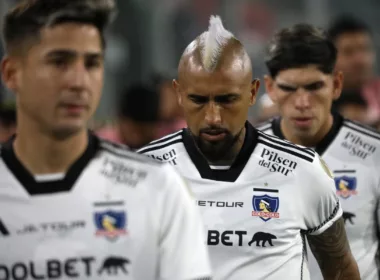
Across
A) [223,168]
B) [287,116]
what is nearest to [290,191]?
[223,168]

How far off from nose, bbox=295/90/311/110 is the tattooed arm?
30.4 inches

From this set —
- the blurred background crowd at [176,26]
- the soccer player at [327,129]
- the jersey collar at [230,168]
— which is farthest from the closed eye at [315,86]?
the blurred background crowd at [176,26]

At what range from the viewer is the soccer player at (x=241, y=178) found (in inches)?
162

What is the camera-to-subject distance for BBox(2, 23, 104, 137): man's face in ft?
9.82

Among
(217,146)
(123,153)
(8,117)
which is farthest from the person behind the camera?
(8,117)

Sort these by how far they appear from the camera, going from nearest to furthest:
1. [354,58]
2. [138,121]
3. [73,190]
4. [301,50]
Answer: [73,190]
[301,50]
[138,121]
[354,58]

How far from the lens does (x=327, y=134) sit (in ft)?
16.8

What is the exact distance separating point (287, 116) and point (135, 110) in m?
2.70

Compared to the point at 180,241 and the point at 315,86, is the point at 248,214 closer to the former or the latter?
the point at 315,86

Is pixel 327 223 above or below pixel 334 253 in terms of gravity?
above

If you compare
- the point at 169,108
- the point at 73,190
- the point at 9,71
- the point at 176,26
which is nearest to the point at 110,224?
the point at 73,190

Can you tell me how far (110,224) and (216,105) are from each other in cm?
115

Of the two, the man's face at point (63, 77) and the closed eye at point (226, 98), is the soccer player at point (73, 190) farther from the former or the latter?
the closed eye at point (226, 98)

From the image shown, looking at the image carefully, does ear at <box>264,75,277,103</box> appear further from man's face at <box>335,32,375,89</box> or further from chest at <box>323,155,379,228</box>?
man's face at <box>335,32,375,89</box>
